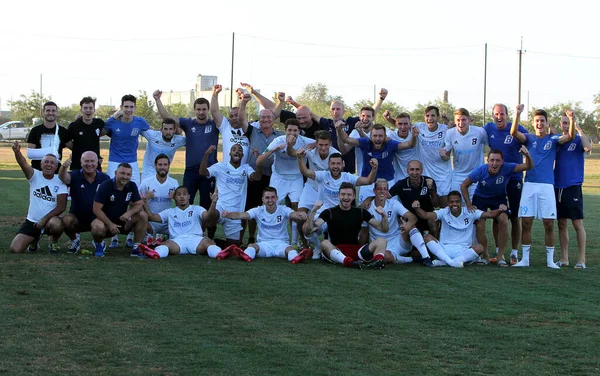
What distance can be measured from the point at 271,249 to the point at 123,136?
10.2ft

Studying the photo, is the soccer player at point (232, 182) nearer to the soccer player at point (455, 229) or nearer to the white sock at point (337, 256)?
the white sock at point (337, 256)

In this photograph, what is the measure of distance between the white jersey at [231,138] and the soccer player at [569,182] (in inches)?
178

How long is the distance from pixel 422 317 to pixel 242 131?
556cm

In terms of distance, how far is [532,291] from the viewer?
8828mm

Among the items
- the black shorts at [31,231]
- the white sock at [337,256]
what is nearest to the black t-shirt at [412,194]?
the white sock at [337,256]

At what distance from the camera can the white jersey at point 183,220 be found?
11.2 m

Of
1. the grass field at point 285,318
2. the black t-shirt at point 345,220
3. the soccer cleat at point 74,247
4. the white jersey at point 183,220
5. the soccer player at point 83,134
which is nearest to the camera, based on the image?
the grass field at point 285,318

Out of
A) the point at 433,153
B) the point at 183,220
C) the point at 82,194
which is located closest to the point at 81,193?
the point at 82,194

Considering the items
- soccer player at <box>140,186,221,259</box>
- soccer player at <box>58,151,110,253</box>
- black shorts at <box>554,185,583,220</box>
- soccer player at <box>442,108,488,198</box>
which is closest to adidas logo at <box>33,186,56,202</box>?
soccer player at <box>58,151,110,253</box>

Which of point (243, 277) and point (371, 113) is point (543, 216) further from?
point (243, 277)

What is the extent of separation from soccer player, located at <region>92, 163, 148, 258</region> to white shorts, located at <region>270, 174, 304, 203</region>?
6.58ft

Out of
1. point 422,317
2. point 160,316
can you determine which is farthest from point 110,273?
point 422,317

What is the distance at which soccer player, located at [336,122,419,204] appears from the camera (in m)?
11.4

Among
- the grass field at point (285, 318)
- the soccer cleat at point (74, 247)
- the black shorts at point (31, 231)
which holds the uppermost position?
the black shorts at point (31, 231)
